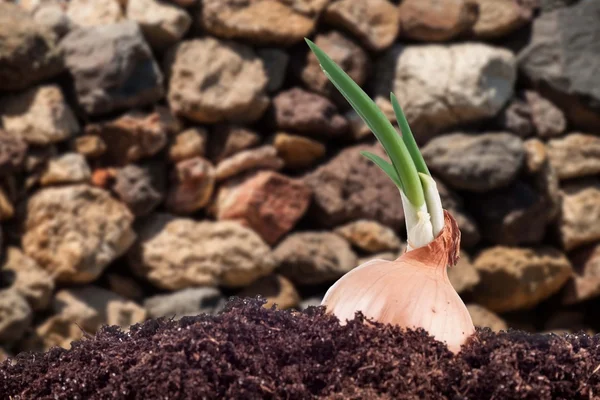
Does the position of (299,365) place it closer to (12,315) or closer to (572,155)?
(12,315)

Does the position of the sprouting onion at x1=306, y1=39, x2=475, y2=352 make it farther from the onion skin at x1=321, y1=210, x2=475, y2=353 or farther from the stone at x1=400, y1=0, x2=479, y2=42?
the stone at x1=400, y1=0, x2=479, y2=42

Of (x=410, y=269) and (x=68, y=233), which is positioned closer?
(x=410, y=269)

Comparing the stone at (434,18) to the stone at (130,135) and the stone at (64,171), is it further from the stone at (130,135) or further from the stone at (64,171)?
the stone at (64,171)

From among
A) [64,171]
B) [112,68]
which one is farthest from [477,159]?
[64,171]

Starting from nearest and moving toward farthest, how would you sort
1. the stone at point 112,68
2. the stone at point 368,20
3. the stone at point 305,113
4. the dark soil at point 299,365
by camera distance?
the dark soil at point 299,365, the stone at point 112,68, the stone at point 305,113, the stone at point 368,20

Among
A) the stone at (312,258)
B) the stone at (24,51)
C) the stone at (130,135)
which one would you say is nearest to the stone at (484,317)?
the stone at (312,258)

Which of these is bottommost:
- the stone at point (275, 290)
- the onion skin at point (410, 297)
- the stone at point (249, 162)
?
the stone at point (275, 290)
